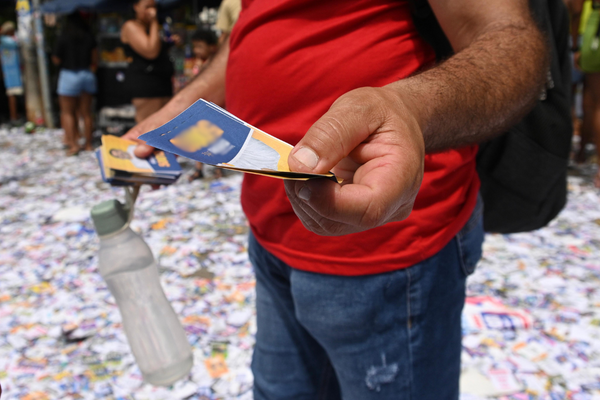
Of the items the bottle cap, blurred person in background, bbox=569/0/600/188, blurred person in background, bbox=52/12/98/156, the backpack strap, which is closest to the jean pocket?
the backpack strap

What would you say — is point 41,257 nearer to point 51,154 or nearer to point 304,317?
point 304,317

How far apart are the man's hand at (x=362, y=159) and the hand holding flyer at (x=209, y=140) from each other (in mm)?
52

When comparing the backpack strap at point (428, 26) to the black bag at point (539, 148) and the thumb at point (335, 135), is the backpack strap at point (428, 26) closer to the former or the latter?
the black bag at point (539, 148)

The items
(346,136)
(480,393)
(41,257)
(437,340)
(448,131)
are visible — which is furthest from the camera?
(41,257)

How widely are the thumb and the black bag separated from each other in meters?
0.41

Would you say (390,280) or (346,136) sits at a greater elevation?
(346,136)

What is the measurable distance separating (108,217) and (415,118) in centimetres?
94

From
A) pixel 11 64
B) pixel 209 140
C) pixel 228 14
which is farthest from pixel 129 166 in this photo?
pixel 11 64

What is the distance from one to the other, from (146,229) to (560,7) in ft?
11.3

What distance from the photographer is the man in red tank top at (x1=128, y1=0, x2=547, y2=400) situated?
0.75 m

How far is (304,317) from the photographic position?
3.14ft

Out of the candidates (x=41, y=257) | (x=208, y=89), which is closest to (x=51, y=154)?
(x=41, y=257)

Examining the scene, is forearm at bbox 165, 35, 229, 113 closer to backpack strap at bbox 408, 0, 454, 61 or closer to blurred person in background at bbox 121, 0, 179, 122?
backpack strap at bbox 408, 0, 454, 61

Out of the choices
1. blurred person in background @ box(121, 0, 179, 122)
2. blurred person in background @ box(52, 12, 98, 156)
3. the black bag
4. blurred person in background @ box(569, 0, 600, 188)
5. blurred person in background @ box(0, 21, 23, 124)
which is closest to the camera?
the black bag
